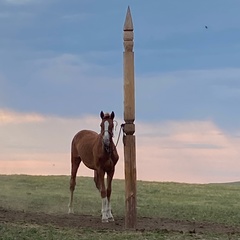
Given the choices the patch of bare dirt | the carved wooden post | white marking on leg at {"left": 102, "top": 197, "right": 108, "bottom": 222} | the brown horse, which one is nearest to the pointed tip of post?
the carved wooden post

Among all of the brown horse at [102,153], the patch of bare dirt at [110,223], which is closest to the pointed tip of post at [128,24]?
the brown horse at [102,153]

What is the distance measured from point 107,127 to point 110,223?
2.01 metres

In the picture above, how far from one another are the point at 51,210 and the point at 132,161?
5607 millimetres

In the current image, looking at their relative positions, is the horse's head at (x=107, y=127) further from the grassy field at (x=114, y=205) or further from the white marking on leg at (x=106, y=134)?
the grassy field at (x=114, y=205)

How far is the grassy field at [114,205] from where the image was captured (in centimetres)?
1244

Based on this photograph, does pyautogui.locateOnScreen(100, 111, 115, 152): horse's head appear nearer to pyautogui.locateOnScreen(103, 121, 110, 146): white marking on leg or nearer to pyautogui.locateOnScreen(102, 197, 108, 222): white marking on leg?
pyautogui.locateOnScreen(103, 121, 110, 146): white marking on leg

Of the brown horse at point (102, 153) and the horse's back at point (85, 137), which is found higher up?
the horse's back at point (85, 137)

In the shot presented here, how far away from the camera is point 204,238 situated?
39.8ft

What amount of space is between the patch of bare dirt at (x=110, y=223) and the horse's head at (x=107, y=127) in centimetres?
173

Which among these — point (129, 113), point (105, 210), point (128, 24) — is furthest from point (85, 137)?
point (128, 24)

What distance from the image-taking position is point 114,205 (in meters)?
20.2

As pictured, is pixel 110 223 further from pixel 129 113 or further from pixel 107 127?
pixel 129 113

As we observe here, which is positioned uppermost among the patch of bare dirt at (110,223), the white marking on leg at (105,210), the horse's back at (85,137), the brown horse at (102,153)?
the horse's back at (85,137)

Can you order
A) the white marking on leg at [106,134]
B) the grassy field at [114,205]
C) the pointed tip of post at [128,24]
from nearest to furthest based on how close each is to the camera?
the grassy field at [114,205]
the pointed tip of post at [128,24]
the white marking on leg at [106,134]
